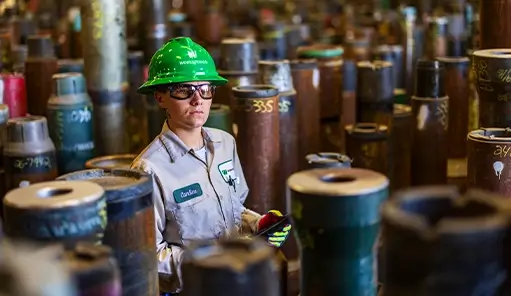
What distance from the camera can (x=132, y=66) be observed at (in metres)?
3.18

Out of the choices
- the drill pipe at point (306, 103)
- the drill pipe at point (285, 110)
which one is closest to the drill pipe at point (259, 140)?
the drill pipe at point (285, 110)

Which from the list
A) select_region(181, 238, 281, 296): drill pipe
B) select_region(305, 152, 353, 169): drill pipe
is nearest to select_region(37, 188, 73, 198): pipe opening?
select_region(181, 238, 281, 296): drill pipe

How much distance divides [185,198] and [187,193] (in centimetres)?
1

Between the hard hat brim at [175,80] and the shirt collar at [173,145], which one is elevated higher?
the hard hat brim at [175,80]

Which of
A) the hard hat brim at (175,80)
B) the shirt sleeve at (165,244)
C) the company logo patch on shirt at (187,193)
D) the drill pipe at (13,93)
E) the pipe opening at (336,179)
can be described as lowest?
the shirt sleeve at (165,244)

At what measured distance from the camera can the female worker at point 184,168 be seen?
1730mm

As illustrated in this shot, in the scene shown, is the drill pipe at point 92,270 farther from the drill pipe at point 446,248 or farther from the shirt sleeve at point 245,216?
the shirt sleeve at point 245,216

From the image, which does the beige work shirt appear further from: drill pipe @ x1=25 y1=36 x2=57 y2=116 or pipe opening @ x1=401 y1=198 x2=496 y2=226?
drill pipe @ x1=25 y1=36 x2=57 y2=116

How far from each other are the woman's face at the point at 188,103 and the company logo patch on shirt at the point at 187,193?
15 cm

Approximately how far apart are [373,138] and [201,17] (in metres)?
2.63

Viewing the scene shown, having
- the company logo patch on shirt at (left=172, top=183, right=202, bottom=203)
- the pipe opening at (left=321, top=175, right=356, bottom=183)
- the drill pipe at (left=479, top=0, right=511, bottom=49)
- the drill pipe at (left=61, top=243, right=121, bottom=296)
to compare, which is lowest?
the company logo patch on shirt at (left=172, top=183, right=202, bottom=203)

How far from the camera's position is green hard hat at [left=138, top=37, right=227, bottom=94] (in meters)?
1.75

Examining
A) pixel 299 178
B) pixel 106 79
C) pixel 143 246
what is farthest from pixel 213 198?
pixel 106 79

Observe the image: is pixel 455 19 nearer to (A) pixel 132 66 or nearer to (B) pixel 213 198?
(A) pixel 132 66
